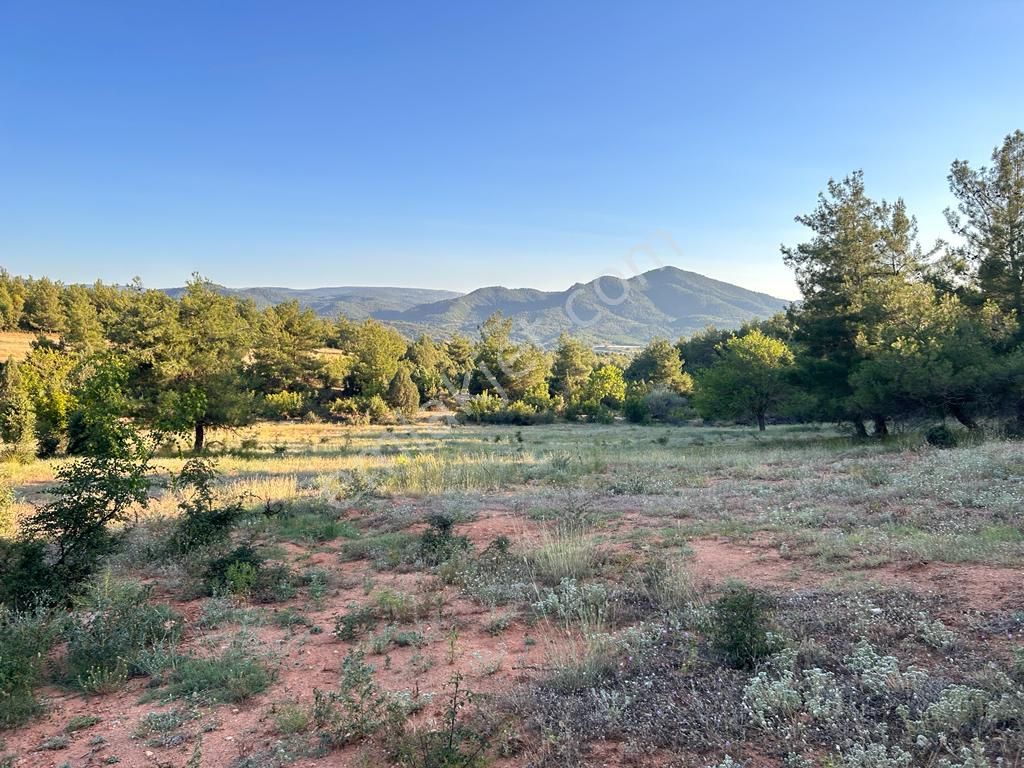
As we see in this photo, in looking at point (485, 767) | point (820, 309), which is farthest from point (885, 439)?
point (485, 767)

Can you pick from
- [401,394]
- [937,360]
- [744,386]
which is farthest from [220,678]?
[401,394]

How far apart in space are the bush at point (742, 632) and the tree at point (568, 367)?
5152cm

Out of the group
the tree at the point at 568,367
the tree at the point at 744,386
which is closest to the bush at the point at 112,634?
the tree at the point at 744,386

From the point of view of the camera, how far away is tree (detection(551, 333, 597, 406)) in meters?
57.2

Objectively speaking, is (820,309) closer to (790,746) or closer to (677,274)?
(790,746)

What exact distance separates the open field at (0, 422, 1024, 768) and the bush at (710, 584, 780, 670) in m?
0.02

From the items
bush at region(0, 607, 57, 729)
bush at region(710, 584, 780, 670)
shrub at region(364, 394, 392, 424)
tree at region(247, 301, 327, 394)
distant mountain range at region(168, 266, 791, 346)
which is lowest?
shrub at region(364, 394, 392, 424)

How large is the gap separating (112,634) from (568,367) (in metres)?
55.1

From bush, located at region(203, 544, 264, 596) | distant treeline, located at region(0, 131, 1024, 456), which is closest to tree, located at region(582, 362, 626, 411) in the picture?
distant treeline, located at region(0, 131, 1024, 456)

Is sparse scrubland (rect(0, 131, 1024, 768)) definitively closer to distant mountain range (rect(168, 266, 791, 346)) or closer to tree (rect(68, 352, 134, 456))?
tree (rect(68, 352, 134, 456))

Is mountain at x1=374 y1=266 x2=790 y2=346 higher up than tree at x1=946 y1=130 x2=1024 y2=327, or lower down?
higher up

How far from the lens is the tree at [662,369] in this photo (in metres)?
54.7

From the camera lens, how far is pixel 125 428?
246 inches

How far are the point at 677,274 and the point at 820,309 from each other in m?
180
